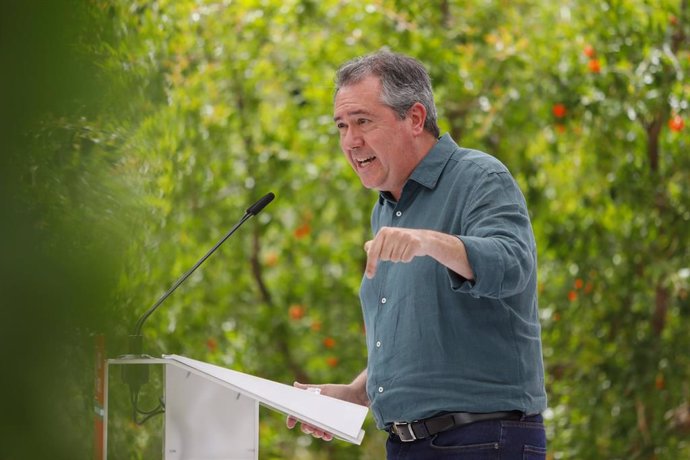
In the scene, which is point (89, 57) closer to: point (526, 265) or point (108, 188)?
point (108, 188)

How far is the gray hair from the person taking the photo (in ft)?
6.08

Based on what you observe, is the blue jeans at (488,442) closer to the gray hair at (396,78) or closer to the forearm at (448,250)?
the forearm at (448,250)

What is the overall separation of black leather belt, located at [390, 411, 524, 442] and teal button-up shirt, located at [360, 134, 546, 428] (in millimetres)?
13

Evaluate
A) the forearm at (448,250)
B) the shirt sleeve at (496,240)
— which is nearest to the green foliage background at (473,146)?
the shirt sleeve at (496,240)

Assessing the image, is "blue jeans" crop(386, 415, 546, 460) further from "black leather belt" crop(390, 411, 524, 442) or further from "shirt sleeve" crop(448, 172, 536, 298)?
"shirt sleeve" crop(448, 172, 536, 298)

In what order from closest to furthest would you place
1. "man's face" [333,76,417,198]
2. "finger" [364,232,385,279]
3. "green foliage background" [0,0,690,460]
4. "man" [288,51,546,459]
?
"finger" [364,232,385,279] < "man" [288,51,546,459] < "man's face" [333,76,417,198] < "green foliage background" [0,0,690,460]

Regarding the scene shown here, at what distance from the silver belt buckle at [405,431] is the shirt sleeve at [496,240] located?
310mm

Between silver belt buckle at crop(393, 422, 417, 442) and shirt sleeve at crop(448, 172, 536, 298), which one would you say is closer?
shirt sleeve at crop(448, 172, 536, 298)

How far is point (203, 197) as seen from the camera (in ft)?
12.9

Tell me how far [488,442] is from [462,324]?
0.67 ft

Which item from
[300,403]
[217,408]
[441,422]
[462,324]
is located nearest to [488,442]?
[441,422]

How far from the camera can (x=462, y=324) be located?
171cm

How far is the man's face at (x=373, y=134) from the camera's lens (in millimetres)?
1843

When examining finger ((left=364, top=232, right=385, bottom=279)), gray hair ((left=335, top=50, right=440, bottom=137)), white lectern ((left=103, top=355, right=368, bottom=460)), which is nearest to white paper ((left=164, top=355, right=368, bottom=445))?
white lectern ((left=103, top=355, right=368, bottom=460))
